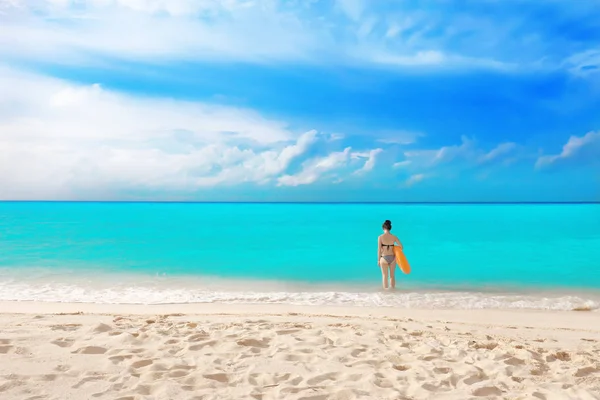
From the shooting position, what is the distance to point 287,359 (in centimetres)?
514

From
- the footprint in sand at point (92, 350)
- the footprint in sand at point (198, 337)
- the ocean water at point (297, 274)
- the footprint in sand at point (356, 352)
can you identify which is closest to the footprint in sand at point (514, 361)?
the footprint in sand at point (356, 352)

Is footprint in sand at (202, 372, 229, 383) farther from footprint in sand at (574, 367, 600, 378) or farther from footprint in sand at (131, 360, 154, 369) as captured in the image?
footprint in sand at (574, 367, 600, 378)

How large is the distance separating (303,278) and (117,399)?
11.0 m

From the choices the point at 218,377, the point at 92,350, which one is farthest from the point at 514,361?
the point at 92,350

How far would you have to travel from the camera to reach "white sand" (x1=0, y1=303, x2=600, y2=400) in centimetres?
428

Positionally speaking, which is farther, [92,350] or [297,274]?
[297,274]

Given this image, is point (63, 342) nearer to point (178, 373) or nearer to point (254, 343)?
point (178, 373)

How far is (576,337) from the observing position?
702 cm

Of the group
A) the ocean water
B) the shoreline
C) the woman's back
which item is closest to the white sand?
the shoreline

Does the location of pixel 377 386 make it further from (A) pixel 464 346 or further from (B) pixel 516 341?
(B) pixel 516 341

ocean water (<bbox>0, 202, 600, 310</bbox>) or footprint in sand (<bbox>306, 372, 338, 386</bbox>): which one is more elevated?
footprint in sand (<bbox>306, 372, 338, 386</bbox>)

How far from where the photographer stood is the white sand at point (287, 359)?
4.28 metres

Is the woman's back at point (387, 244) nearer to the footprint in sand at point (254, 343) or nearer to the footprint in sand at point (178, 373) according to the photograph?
the footprint in sand at point (254, 343)

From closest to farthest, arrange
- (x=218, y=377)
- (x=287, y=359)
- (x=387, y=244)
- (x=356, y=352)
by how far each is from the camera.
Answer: (x=218, y=377) < (x=287, y=359) < (x=356, y=352) < (x=387, y=244)
